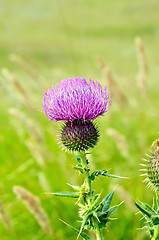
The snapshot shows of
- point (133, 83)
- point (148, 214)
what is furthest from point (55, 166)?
point (148, 214)

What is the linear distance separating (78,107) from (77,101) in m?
0.04

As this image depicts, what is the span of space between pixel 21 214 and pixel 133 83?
297 cm

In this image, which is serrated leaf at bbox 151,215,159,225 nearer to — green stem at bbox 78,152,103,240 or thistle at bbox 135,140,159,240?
thistle at bbox 135,140,159,240

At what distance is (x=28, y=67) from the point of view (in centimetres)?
407

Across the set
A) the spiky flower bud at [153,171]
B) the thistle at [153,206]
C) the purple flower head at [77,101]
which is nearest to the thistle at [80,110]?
the purple flower head at [77,101]

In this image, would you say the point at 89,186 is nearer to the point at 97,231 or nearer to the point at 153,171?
the point at 97,231

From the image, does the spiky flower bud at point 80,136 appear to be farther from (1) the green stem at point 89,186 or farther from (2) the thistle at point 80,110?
Result: (1) the green stem at point 89,186

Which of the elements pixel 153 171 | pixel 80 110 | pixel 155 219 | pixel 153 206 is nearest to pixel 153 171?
pixel 153 171

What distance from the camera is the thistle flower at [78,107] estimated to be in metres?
1.88

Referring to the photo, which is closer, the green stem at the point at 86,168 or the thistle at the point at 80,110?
the green stem at the point at 86,168

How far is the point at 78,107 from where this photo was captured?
1.88 meters

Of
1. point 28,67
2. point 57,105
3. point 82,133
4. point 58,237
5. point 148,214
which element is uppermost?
point 28,67

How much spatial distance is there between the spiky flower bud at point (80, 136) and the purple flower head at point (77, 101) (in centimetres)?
8

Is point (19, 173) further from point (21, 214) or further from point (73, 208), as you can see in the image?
point (73, 208)
